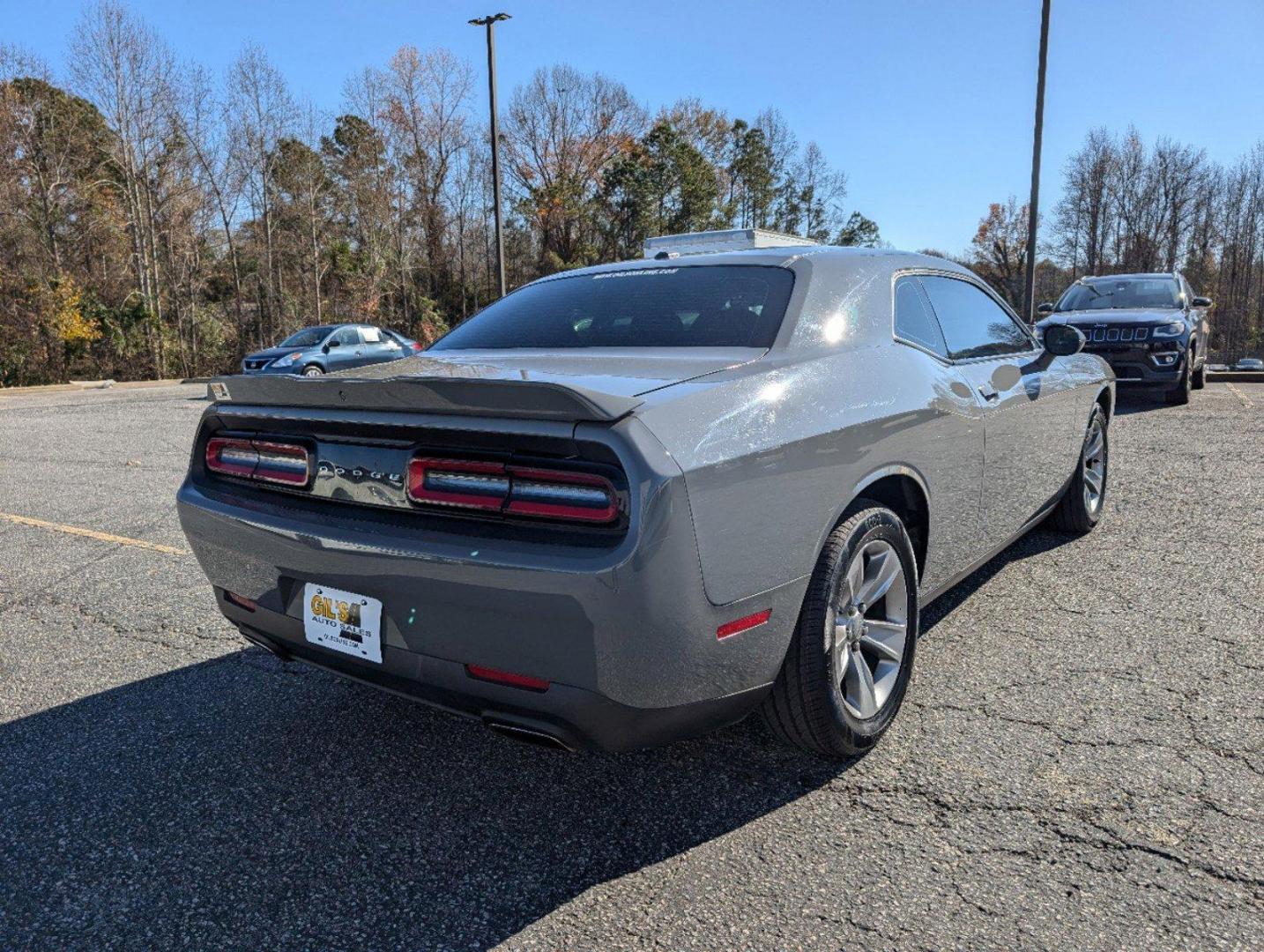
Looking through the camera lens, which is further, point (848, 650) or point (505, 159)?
point (505, 159)

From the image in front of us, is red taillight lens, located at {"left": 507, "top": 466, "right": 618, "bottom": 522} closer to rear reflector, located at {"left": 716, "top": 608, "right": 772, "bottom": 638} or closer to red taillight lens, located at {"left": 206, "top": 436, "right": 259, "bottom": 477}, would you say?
rear reflector, located at {"left": 716, "top": 608, "right": 772, "bottom": 638}

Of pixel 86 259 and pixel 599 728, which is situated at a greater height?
pixel 86 259

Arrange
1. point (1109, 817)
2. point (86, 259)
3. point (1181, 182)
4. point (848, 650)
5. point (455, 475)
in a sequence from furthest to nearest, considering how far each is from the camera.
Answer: point (1181, 182), point (86, 259), point (848, 650), point (1109, 817), point (455, 475)

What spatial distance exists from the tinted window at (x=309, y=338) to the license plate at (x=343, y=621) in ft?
59.4

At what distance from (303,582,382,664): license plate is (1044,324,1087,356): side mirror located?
10.9 feet

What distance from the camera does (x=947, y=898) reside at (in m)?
1.95

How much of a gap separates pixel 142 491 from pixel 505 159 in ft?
134

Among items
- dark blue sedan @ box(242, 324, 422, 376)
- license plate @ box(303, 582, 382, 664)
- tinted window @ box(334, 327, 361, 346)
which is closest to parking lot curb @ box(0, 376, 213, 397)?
dark blue sedan @ box(242, 324, 422, 376)

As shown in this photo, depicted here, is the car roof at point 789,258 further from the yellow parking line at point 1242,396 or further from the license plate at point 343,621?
the yellow parking line at point 1242,396

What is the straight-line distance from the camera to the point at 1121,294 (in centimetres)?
1210

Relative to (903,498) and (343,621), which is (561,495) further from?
(903,498)

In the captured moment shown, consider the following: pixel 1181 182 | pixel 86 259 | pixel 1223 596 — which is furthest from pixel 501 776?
pixel 1181 182

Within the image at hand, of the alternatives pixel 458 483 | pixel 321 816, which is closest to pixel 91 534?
pixel 321 816

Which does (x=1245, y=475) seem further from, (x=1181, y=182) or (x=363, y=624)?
(x=1181, y=182)
